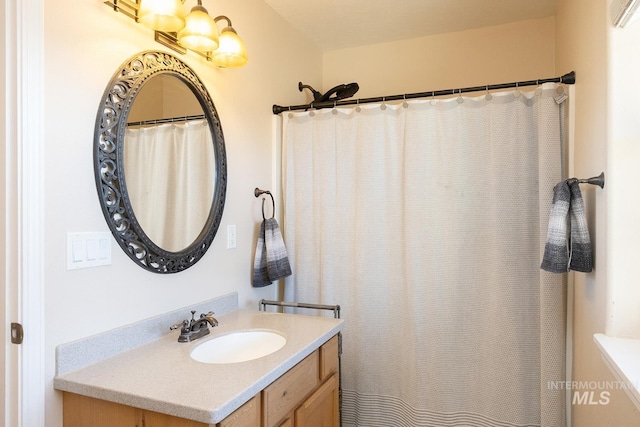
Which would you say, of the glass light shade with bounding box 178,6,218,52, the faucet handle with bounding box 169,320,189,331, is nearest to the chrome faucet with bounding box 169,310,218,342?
the faucet handle with bounding box 169,320,189,331

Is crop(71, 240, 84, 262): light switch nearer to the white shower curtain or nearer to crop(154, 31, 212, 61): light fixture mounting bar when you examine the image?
crop(154, 31, 212, 61): light fixture mounting bar

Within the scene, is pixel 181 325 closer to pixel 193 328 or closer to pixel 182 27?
pixel 193 328

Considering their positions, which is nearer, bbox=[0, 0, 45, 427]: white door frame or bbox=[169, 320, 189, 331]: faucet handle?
bbox=[0, 0, 45, 427]: white door frame

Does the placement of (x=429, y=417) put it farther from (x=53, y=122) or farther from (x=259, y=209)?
(x=53, y=122)

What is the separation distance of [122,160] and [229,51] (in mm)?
674

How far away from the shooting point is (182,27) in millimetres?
1407

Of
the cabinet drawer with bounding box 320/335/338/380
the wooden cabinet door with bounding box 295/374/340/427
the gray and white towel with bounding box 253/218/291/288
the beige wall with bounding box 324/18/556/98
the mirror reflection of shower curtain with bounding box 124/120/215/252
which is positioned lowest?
the wooden cabinet door with bounding box 295/374/340/427

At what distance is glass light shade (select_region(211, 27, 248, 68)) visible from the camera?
165cm

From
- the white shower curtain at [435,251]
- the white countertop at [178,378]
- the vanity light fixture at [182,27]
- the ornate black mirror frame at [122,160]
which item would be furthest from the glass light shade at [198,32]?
the white countertop at [178,378]

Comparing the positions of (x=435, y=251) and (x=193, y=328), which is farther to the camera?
(x=435, y=251)

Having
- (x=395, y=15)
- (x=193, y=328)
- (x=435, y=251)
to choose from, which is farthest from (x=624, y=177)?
(x=395, y=15)

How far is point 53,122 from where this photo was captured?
116 cm

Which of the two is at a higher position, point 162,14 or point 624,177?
point 162,14

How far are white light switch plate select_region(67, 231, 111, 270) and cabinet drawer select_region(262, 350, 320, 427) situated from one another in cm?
70
